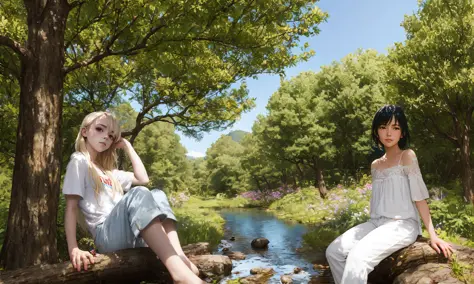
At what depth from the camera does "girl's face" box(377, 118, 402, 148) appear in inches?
171

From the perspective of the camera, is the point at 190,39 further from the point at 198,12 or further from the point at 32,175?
the point at 32,175

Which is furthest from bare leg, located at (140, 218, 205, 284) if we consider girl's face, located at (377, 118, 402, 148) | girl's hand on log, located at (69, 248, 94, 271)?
girl's face, located at (377, 118, 402, 148)

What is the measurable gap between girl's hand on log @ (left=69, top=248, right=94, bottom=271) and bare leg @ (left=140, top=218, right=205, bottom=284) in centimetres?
63

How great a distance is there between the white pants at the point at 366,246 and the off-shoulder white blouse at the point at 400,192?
0.31 ft

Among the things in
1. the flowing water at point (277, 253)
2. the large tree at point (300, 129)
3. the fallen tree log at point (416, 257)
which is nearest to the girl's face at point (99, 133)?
the fallen tree log at point (416, 257)

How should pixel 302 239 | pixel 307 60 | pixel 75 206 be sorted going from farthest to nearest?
pixel 302 239
pixel 307 60
pixel 75 206

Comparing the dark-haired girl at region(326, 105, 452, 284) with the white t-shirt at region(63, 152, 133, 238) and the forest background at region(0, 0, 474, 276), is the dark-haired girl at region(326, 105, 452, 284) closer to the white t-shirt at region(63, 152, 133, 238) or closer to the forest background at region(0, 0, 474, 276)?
the forest background at region(0, 0, 474, 276)

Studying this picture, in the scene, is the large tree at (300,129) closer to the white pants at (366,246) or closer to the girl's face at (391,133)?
the girl's face at (391,133)

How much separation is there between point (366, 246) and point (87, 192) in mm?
3087

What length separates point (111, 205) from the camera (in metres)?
4.00

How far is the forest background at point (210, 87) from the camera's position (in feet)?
18.0

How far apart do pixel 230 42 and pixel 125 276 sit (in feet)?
16.1

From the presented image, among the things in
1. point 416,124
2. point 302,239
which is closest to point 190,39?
point 302,239

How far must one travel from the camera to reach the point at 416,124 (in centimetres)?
1842
